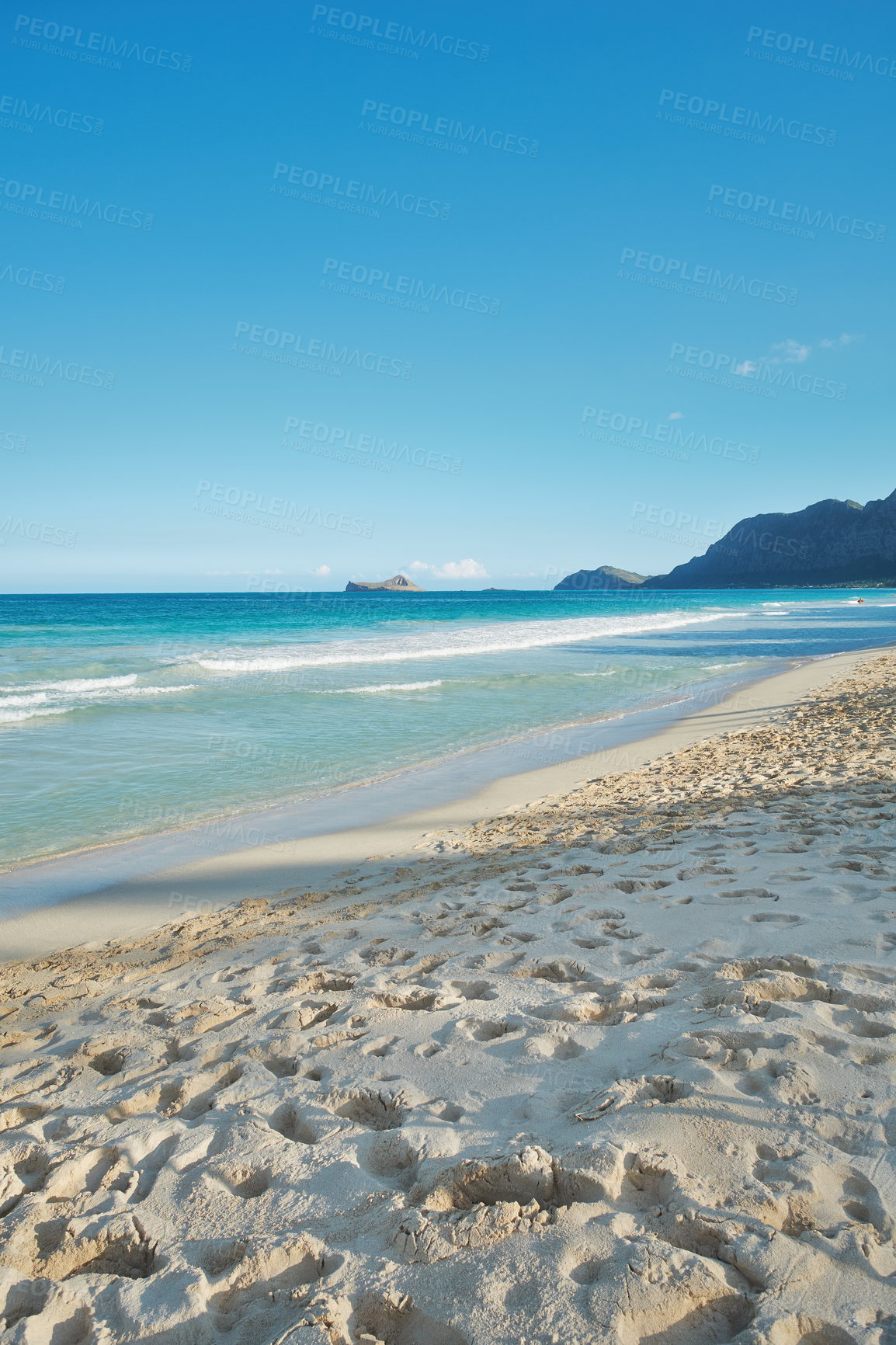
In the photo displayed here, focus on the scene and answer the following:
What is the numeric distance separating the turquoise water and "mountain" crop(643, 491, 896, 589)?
436 ft

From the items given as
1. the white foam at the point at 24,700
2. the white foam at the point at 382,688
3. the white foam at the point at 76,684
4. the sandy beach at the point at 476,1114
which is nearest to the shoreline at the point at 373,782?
the sandy beach at the point at 476,1114

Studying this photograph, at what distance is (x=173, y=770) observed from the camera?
10391 mm

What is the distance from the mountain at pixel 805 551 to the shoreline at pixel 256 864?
165m

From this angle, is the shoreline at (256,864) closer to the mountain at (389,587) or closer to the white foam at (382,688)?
the white foam at (382,688)

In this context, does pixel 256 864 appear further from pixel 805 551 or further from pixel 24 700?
pixel 805 551

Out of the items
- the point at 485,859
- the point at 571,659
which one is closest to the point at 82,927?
the point at 485,859

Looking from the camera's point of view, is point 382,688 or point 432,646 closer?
point 382,688

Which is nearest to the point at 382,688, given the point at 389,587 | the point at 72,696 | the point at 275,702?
the point at 275,702

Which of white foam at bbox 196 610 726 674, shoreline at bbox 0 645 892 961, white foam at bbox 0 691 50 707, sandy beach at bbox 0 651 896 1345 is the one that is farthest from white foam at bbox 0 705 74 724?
sandy beach at bbox 0 651 896 1345

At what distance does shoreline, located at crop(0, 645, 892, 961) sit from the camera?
230 inches

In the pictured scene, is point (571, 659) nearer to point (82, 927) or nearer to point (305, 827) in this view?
point (305, 827)

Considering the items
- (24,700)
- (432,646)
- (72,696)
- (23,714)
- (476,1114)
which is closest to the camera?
(476,1114)

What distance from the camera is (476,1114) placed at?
9.00ft

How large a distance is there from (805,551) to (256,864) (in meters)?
183
